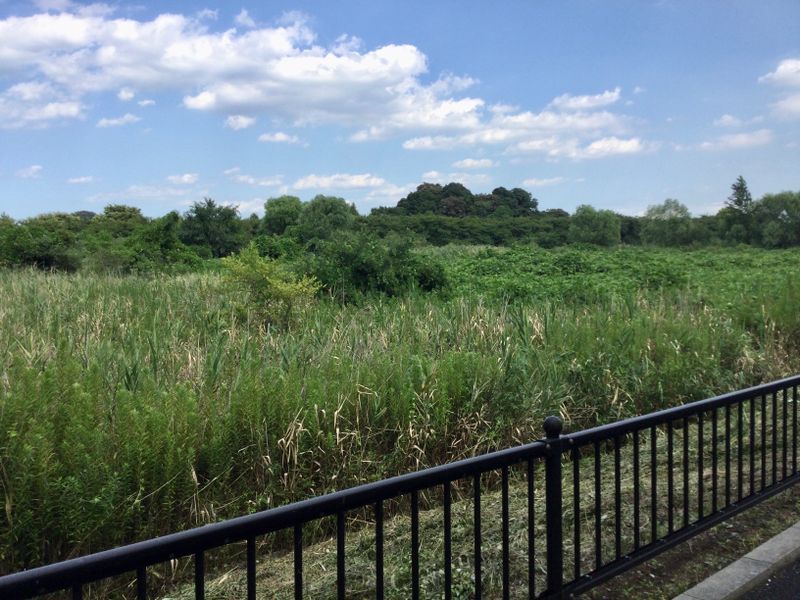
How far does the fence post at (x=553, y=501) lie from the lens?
3.37 meters

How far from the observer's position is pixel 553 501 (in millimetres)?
3400

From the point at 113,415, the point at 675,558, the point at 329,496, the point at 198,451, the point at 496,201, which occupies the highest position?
the point at 496,201

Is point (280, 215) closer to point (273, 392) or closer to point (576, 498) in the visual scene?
point (273, 392)

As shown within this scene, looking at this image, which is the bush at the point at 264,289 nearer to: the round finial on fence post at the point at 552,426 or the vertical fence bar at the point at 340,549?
the round finial on fence post at the point at 552,426

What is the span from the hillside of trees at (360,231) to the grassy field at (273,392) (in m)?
6.32

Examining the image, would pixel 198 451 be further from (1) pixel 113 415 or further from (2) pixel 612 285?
(2) pixel 612 285

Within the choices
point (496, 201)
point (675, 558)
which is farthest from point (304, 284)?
point (496, 201)

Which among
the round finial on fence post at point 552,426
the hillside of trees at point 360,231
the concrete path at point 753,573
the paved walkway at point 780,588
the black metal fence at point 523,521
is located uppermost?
the hillside of trees at point 360,231

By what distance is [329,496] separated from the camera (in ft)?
8.17

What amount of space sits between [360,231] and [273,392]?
1517cm

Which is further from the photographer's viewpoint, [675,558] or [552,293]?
[552,293]

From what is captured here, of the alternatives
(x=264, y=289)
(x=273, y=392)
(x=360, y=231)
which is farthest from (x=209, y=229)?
(x=273, y=392)

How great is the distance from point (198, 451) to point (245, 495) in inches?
20.6

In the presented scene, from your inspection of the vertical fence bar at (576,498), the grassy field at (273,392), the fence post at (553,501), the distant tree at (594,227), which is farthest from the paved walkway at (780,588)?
the distant tree at (594,227)
